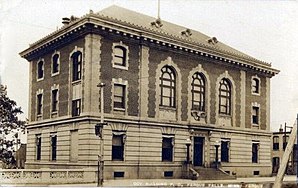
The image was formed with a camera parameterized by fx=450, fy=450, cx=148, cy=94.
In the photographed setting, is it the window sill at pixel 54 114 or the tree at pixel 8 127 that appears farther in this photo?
the window sill at pixel 54 114

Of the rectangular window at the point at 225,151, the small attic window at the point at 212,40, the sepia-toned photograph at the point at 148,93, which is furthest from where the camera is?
the rectangular window at the point at 225,151

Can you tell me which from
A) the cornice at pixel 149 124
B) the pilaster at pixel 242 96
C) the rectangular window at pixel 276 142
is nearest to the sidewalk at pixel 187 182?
the rectangular window at pixel 276 142

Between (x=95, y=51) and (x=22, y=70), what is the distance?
0.88 metres

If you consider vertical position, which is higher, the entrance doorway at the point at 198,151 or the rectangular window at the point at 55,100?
the rectangular window at the point at 55,100

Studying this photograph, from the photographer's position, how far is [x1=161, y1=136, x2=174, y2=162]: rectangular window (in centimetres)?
567

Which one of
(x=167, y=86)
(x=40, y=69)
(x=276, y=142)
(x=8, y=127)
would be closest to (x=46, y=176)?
(x=8, y=127)

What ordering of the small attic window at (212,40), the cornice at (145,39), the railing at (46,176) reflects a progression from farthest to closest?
the small attic window at (212,40)
the cornice at (145,39)
the railing at (46,176)

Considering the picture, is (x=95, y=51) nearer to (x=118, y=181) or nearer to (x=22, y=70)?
(x=22, y=70)

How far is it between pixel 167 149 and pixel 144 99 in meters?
0.75

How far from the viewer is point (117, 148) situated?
529 cm

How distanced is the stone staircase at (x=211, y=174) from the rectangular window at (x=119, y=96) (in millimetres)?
1278

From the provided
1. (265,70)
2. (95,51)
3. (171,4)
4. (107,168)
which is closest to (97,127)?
(107,168)

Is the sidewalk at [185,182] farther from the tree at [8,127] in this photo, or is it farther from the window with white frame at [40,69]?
the window with white frame at [40,69]

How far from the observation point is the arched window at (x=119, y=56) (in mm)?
5469
